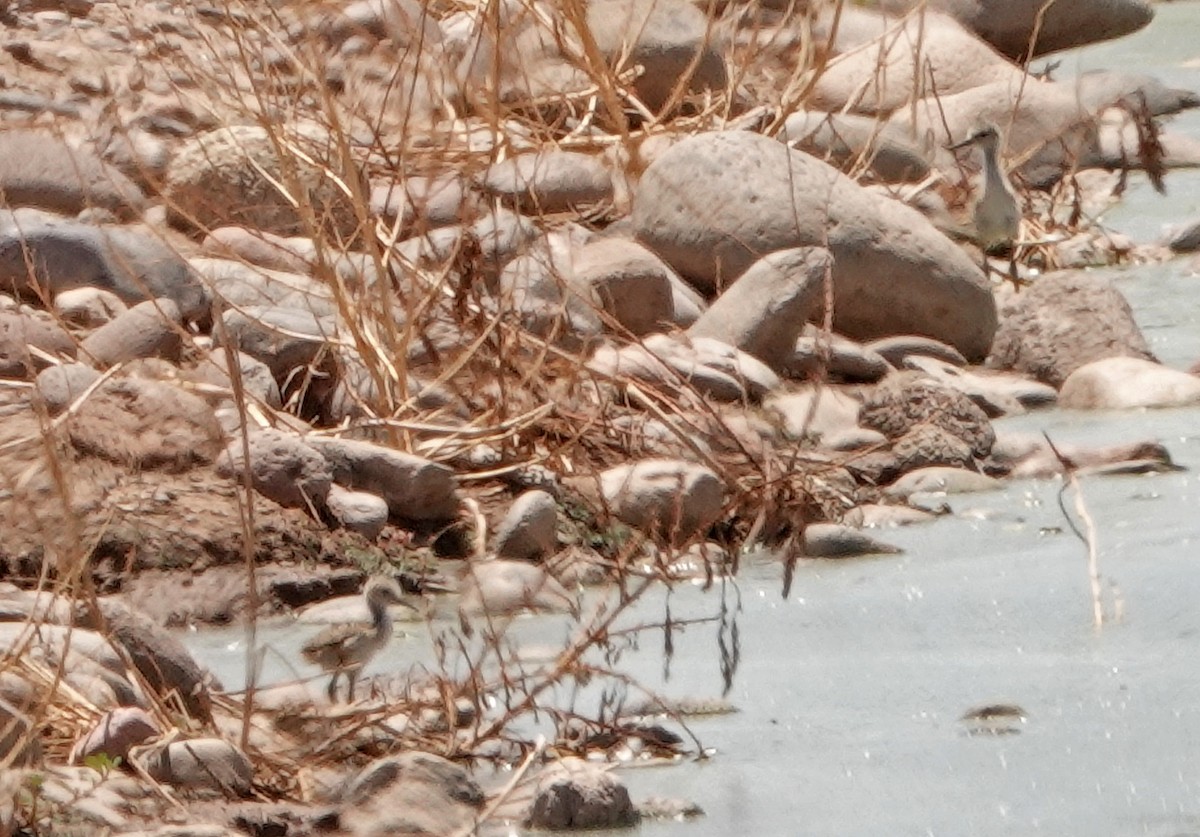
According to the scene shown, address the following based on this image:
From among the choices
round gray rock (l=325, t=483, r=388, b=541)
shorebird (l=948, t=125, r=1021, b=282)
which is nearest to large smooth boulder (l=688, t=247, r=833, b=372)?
round gray rock (l=325, t=483, r=388, b=541)

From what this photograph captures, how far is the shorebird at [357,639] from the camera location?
5324 mm

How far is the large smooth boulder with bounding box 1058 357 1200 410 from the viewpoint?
7863 mm

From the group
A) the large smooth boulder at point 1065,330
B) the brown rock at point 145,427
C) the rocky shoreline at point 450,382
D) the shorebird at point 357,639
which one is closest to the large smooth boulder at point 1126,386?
the rocky shoreline at point 450,382

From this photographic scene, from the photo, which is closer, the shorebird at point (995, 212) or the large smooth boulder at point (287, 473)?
the large smooth boulder at point (287, 473)

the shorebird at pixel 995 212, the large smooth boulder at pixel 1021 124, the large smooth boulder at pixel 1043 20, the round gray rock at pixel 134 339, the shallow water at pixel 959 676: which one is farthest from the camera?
the large smooth boulder at pixel 1043 20

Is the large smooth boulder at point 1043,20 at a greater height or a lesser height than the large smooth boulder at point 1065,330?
lesser

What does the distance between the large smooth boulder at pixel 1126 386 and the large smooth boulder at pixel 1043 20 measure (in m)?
7.52

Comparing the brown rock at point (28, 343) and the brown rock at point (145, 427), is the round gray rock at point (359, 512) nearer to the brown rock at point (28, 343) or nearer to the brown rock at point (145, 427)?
the brown rock at point (145, 427)

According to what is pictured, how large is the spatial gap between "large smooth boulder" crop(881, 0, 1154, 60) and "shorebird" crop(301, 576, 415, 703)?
1037cm

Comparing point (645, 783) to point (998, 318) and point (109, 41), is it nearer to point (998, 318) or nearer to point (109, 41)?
point (998, 318)

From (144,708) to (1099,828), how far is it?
164 cm

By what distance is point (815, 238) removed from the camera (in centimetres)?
877

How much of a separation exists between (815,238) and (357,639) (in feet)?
12.4

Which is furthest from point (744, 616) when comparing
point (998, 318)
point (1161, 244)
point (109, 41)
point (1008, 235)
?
point (109, 41)
